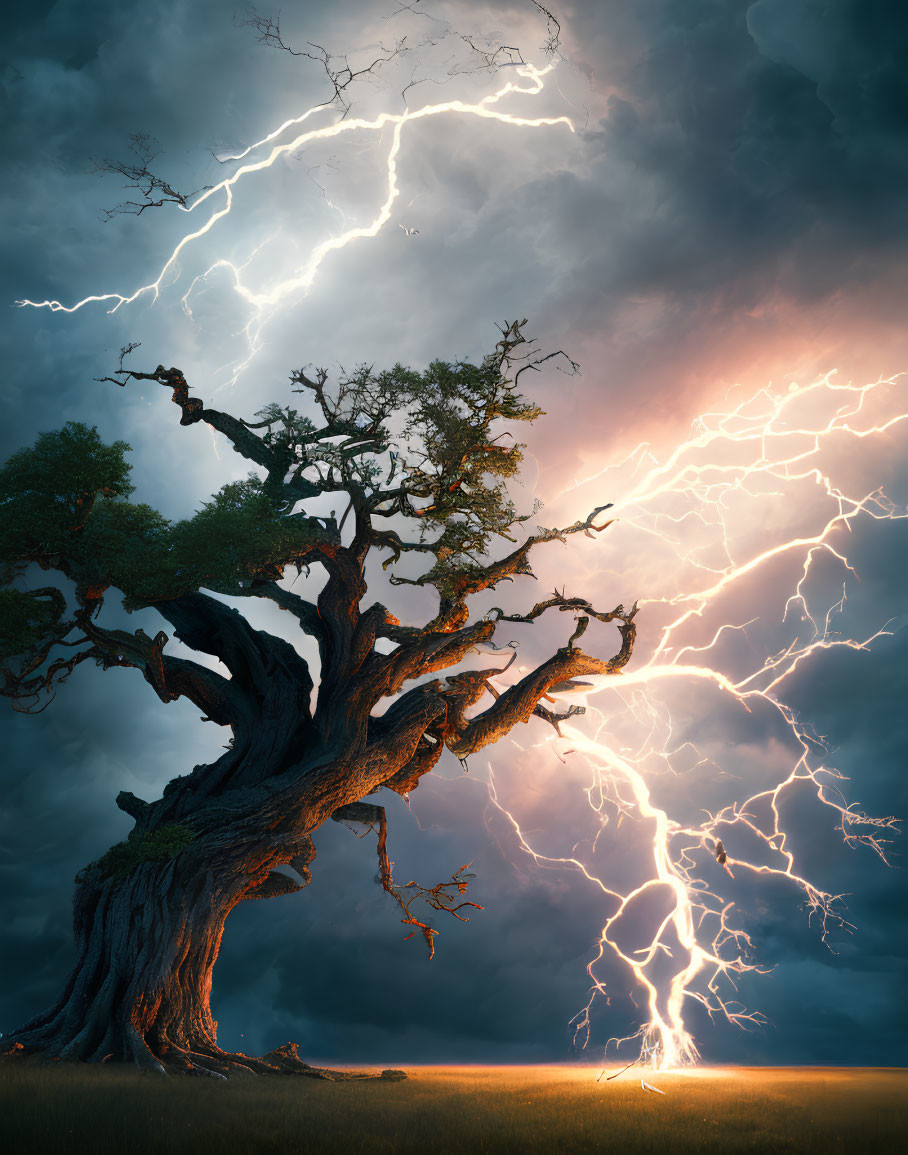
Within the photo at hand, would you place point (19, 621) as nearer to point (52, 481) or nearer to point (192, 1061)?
point (52, 481)

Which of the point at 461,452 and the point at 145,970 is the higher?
the point at 461,452

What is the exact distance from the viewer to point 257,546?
1113 centimetres

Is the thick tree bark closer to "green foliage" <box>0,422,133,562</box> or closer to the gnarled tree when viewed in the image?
the gnarled tree

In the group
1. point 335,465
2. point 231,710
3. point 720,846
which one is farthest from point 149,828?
point 720,846

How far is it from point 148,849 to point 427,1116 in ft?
18.4

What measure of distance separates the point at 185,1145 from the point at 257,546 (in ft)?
24.7

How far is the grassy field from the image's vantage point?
558cm

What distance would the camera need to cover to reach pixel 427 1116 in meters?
7.11

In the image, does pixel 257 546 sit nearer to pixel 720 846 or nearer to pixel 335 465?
pixel 335 465

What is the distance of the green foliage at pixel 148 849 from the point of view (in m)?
10.5

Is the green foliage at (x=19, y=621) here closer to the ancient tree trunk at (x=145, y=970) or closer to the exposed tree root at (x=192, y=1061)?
the ancient tree trunk at (x=145, y=970)

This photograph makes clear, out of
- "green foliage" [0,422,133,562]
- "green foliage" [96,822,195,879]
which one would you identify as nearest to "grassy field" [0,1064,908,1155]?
"green foliage" [96,822,195,879]

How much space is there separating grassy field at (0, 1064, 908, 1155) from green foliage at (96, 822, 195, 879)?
2716mm

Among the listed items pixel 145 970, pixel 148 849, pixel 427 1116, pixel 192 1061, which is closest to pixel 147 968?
Result: pixel 145 970
